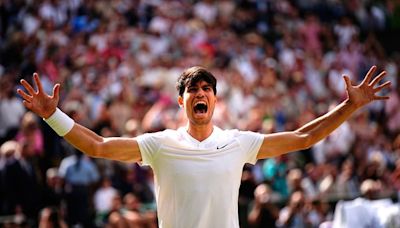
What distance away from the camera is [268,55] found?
22.1 m

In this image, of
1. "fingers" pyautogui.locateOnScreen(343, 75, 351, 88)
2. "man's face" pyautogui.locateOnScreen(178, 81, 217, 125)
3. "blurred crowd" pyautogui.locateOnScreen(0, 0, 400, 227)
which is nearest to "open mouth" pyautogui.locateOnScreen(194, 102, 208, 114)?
"man's face" pyautogui.locateOnScreen(178, 81, 217, 125)

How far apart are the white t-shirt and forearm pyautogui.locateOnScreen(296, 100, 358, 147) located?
0.34 m

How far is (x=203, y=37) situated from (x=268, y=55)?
5.05 feet

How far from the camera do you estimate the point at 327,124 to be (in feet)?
21.7

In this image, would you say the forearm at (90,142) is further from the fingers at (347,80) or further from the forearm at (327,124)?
the fingers at (347,80)

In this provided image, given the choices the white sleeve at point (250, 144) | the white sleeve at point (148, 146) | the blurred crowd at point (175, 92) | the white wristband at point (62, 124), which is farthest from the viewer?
the blurred crowd at point (175, 92)

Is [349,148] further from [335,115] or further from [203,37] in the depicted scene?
[335,115]

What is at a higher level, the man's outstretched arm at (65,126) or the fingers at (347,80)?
the fingers at (347,80)

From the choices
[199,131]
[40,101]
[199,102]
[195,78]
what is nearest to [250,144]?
[199,131]

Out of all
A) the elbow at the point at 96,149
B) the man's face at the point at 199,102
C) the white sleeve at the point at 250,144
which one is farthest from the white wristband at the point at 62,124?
the white sleeve at the point at 250,144

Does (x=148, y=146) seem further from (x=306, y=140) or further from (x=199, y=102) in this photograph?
(x=306, y=140)

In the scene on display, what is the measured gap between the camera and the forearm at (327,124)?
21.7 feet

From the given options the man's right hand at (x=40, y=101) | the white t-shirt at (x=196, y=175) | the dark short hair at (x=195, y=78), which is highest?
the dark short hair at (x=195, y=78)

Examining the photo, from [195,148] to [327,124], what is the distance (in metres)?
0.86
